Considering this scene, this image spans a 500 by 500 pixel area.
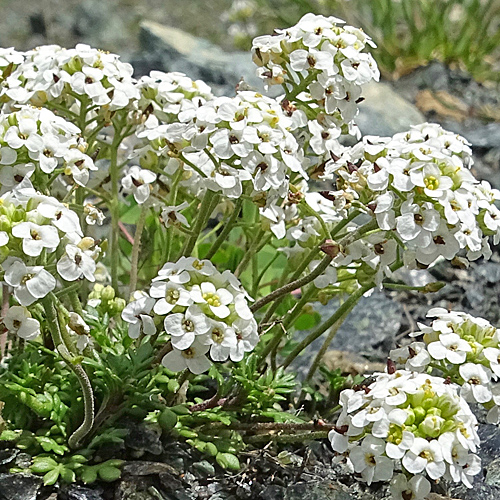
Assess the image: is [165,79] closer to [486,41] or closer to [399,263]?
[399,263]

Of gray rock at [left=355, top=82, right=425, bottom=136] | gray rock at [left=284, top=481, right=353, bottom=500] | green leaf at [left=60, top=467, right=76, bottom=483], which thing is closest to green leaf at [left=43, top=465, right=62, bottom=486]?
green leaf at [left=60, top=467, right=76, bottom=483]

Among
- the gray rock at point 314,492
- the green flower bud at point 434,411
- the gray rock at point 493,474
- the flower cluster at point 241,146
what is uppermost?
the flower cluster at point 241,146

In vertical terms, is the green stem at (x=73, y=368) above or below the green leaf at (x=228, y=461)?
above

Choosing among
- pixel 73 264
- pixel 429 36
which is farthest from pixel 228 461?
pixel 429 36

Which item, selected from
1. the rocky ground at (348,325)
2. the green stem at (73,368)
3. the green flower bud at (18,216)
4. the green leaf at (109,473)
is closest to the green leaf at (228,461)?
the rocky ground at (348,325)

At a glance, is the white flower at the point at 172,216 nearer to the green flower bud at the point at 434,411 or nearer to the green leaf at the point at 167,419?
the green leaf at the point at 167,419

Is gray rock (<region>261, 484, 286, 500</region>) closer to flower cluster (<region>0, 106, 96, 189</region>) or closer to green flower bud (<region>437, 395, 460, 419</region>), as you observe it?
green flower bud (<region>437, 395, 460, 419</region>)
